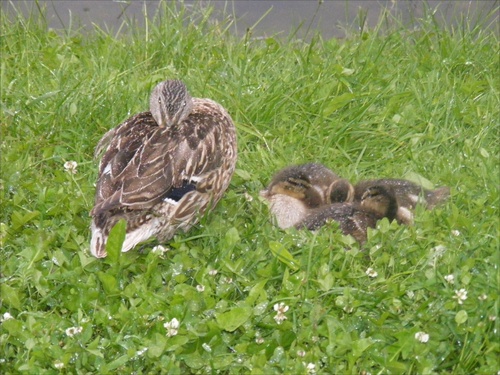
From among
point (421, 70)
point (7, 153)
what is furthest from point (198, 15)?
point (7, 153)

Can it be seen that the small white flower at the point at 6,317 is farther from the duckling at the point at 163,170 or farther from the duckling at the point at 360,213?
the duckling at the point at 360,213

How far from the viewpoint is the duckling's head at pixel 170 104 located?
534 centimetres

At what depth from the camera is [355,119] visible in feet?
20.5

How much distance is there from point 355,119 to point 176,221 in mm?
1665

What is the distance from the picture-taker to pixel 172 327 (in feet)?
14.0

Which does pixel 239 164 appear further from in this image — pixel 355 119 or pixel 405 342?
pixel 405 342

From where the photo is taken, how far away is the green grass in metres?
4.24

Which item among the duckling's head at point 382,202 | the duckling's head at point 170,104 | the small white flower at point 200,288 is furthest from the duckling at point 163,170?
the duckling's head at point 382,202

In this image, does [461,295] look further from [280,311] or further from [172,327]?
[172,327]

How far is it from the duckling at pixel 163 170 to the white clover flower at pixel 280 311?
923 mm

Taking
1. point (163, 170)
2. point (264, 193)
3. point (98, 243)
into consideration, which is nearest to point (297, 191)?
point (264, 193)

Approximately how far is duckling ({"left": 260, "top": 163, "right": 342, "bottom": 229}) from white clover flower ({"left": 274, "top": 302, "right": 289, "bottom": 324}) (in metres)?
1.02

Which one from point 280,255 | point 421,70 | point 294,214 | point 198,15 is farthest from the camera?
point 198,15

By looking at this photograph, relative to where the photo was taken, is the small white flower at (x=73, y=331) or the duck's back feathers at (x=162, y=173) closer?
the small white flower at (x=73, y=331)
